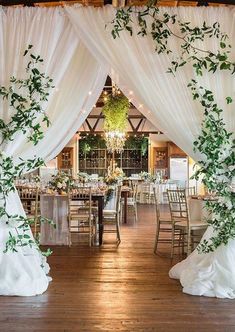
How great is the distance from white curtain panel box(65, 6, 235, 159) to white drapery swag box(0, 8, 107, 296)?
0.27 meters

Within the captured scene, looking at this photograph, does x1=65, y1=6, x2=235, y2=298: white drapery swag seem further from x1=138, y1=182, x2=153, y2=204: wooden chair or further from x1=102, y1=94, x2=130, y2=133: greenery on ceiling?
x1=138, y1=182, x2=153, y2=204: wooden chair

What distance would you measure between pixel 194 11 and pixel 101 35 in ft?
3.75

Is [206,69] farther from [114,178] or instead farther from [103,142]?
[103,142]

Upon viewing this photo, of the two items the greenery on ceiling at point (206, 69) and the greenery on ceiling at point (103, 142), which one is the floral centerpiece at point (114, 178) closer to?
the greenery on ceiling at point (206, 69)

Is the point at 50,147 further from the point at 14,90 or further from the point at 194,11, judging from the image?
the point at 194,11

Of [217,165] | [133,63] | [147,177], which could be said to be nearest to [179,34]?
[133,63]

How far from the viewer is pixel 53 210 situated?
8.43 m

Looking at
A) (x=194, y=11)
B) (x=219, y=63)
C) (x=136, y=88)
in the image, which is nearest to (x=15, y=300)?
(x=136, y=88)

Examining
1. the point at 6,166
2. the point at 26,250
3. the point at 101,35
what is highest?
the point at 101,35

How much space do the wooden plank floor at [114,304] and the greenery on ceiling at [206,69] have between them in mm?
775

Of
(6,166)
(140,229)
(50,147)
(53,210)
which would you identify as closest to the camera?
(6,166)

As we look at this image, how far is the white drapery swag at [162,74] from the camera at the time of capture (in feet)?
16.9

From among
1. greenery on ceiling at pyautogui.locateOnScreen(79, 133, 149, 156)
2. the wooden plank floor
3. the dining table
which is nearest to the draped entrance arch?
the wooden plank floor

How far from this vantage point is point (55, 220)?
840 cm
